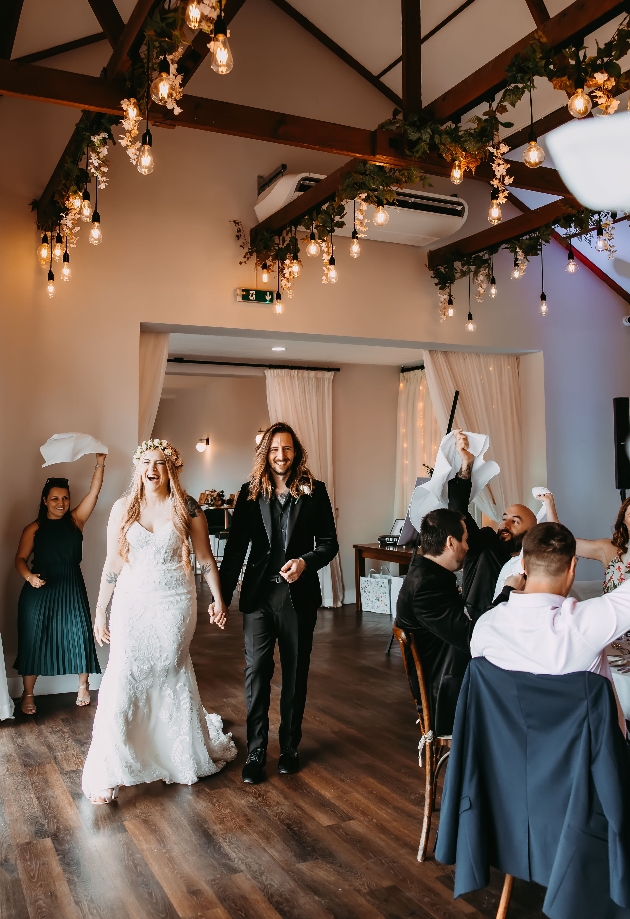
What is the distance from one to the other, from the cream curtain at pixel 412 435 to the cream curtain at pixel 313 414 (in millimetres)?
998

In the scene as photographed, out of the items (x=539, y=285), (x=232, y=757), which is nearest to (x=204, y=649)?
(x=232, y=757)

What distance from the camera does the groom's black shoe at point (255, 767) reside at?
3727mm

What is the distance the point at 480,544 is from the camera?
421 centimetres

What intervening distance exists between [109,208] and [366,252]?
7.39ft

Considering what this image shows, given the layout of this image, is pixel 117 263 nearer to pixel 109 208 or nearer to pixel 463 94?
pixel 109 208

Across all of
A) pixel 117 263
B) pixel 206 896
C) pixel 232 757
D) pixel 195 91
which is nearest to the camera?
pixel 206 896

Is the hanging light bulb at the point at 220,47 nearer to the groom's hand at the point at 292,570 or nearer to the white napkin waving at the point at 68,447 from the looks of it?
the groom's hand at the point at 292,570

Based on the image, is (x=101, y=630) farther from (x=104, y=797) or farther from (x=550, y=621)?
(x=550, y=621)

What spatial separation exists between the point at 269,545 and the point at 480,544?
1163 mm

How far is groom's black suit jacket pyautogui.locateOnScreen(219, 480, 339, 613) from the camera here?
385 cm

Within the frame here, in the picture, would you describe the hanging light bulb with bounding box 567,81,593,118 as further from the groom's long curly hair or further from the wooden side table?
the wooden side table

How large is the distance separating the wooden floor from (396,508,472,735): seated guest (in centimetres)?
61

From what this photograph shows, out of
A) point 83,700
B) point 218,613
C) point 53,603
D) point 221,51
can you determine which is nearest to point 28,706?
point 83,700

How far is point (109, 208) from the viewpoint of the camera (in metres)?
5.91
